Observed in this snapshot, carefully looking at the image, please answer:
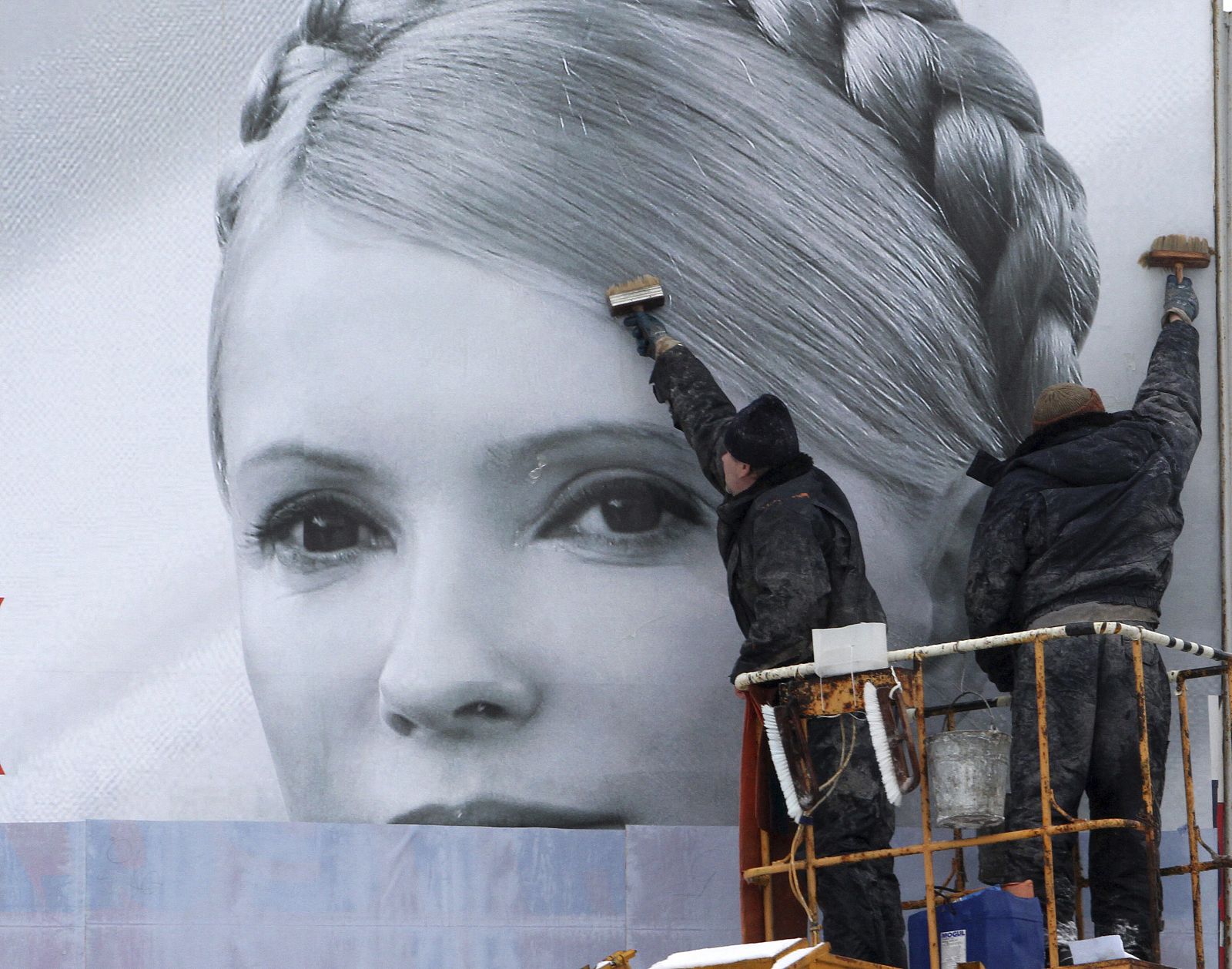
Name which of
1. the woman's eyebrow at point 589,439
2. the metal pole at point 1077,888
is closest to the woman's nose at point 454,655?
the woman's eyebrow at point 589,439

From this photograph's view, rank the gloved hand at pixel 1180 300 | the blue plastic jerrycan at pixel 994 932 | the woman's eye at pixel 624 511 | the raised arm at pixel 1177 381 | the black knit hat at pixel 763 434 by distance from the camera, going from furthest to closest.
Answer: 1. the gloved hand at pixel 1180 300
2. the raised arm at pixel 1177 381
3. the woman's eye at pixel 624 511
4. the black knit hat at pixel 763 434
5. the blue plastic jerrycan at pixel 994 932

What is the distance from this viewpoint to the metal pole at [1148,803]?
6504 millimetres

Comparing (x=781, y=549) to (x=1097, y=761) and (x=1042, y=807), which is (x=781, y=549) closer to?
(x=1042, y=807)

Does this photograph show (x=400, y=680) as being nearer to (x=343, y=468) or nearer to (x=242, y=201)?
(x=343, y=468)

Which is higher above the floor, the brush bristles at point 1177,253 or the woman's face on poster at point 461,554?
the brush bristles at point 1177,253

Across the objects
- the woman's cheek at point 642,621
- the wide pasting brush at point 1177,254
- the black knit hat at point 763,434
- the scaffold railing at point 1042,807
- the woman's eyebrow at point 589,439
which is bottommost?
the scaffold railing at point 1042,807

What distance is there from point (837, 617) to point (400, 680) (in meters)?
1.70

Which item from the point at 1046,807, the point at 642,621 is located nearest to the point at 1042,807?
the point at 1046,807

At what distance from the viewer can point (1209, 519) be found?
26.2ft

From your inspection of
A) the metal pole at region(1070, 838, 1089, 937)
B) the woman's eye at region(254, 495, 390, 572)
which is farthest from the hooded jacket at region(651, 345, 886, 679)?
the woman's eye at region(254, 495, 390, 572)

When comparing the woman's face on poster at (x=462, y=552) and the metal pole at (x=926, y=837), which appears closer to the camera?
the metal pole at (x=926, y=837)

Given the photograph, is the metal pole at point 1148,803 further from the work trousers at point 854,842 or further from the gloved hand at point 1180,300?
the gloved hand at point 1180,300

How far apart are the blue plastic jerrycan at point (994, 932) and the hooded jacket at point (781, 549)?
3.46 ft

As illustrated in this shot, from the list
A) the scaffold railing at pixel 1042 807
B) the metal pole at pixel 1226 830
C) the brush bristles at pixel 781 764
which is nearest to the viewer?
the scaffold railing at pixel 1042 807
